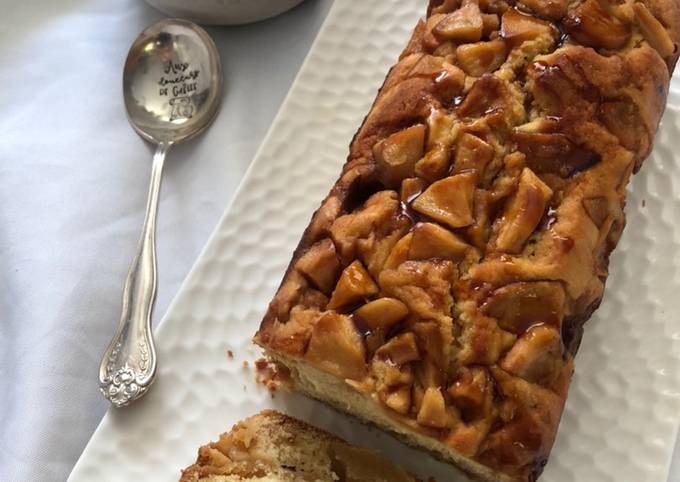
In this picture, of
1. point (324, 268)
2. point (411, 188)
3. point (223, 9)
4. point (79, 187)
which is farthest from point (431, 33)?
point (79, 187)

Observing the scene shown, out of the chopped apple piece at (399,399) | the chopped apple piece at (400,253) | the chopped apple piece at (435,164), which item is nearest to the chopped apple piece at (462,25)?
the chopped apple piece at (435,164)

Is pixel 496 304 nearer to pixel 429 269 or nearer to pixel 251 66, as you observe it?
pixel 429 269

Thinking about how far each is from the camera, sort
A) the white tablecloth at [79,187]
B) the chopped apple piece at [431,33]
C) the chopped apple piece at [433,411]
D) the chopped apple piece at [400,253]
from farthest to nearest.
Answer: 1. the white tablecloth at [79,187]
2. the chopped apple piece at [431,33]
3. the chopped apple piece at [400,253]
4. the chopped apple piece at [433,411]

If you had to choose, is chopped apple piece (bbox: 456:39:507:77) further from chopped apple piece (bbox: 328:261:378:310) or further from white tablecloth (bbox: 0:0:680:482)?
white tablecloth (bbox: 0:0:680:482)

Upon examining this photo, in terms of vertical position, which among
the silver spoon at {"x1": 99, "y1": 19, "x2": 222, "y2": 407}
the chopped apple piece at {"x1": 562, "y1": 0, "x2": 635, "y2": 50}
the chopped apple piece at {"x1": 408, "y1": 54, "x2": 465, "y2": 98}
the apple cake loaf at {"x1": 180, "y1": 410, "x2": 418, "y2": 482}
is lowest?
the apple cake loaf at {"x1": 180, "y1": 410, "x2": 418, "y2": 482}

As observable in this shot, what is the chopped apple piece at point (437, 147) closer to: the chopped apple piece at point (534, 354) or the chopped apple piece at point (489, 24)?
the chopped apple piece at point (489, 24)

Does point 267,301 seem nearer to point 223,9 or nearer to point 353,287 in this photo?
point 353,287

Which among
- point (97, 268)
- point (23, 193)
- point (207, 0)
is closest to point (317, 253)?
point (97, 268)

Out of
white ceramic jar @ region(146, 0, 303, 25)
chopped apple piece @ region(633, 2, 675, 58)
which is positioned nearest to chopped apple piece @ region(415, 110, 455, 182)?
chopped apple piece @ region(633, 2, 675, 58)
